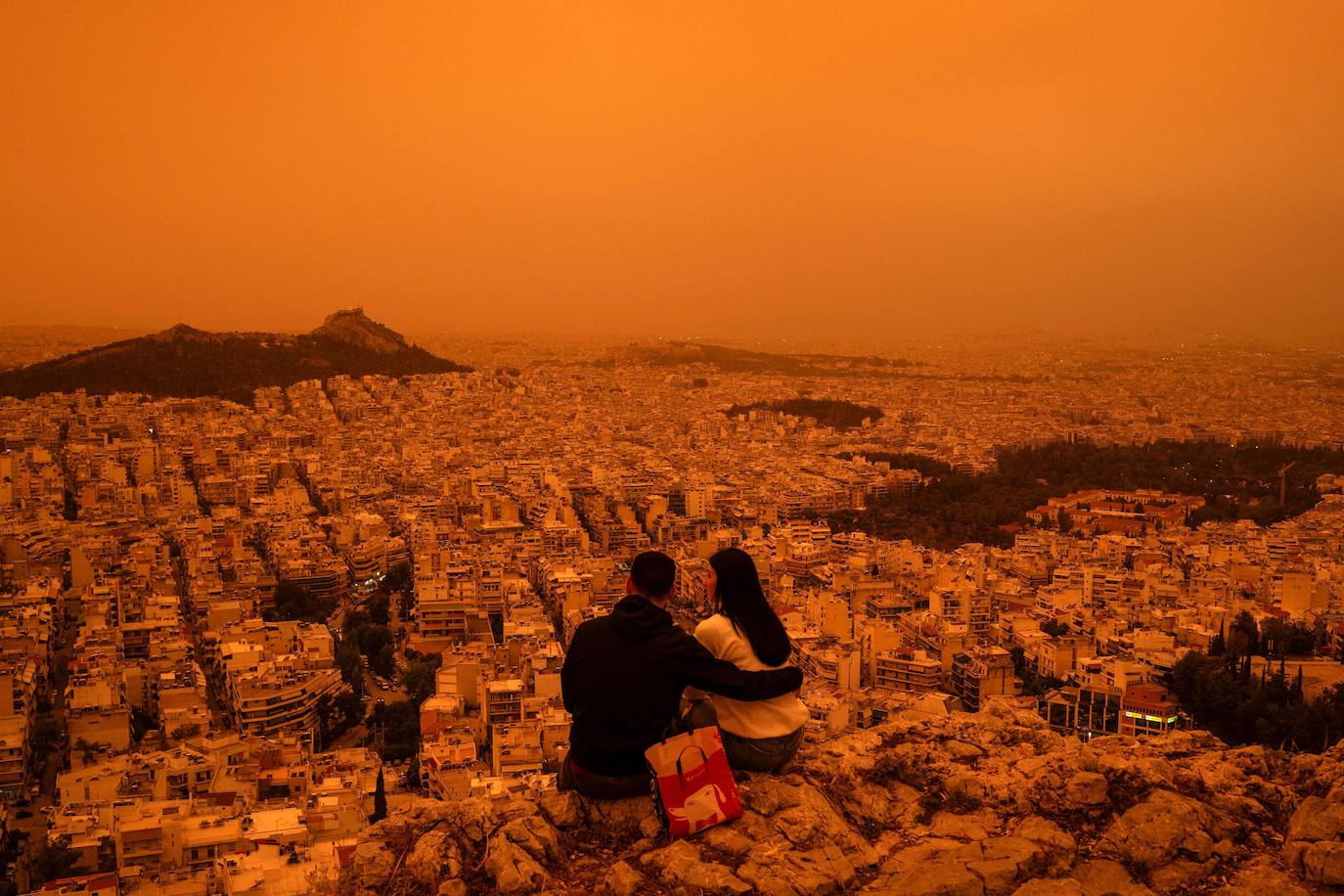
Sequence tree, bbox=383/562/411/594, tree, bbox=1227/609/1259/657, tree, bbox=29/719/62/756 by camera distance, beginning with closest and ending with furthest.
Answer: tree, bbox=29/719/62/756 → tree, bbox=1227/609/1259/657 → tree, bbox=383/562/411/594

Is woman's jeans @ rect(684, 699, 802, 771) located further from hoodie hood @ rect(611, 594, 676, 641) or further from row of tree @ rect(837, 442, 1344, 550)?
row of tree @ rect(837, 442, 1344, 550)

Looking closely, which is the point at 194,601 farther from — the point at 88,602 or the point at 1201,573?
the point at 1201,573

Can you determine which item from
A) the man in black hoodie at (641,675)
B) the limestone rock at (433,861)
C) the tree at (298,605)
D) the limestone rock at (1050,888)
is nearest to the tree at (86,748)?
the tree at (298,605)

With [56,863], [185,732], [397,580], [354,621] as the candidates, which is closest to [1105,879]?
[56,863]

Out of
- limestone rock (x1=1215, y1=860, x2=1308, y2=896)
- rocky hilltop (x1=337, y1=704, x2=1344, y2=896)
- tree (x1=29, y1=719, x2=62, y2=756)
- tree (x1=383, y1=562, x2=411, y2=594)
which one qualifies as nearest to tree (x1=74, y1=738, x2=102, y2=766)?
tree (x1=29, y1=719, x2=62, y2=756)

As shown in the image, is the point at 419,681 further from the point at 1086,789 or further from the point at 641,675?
the point at 1086,789

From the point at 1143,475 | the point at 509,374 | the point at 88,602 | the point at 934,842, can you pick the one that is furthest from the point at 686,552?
the point at 509,374

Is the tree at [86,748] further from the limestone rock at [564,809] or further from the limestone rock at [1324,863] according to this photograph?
the limestone rock at [1324,863]
